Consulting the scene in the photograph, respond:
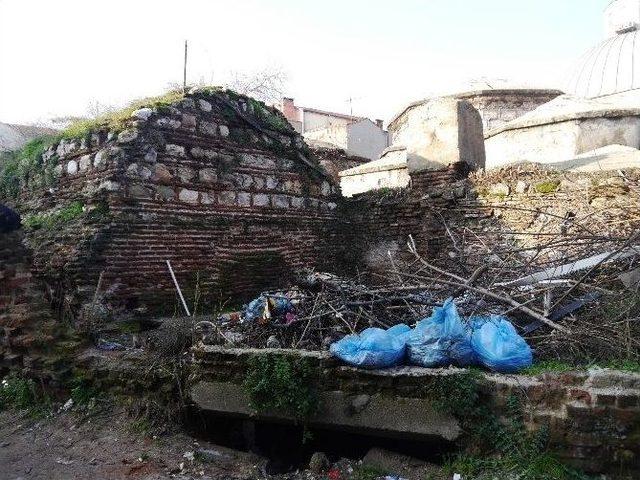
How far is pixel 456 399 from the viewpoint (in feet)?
10.1

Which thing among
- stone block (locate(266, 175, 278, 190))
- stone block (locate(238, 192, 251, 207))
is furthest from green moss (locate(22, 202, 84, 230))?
stone block (locate(266, 175, 278, 190))

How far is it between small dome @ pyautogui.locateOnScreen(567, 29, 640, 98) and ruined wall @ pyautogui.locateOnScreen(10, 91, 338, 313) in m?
11.9

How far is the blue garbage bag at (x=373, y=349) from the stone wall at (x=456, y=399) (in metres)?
0.07

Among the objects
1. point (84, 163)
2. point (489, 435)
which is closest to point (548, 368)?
point (489, 435)

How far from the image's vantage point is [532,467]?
2.88 m

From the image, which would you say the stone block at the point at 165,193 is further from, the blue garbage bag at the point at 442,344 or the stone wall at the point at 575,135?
the stone wall at the point at 575,135

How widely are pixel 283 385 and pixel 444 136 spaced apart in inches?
228

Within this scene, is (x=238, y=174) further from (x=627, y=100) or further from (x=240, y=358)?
(x=627, y=100)

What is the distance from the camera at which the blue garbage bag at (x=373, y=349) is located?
337 cm

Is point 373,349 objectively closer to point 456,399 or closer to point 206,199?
point 456,399

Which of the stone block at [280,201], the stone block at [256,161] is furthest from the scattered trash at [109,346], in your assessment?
the stone block at [280,201]

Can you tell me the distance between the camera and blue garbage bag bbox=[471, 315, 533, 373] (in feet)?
10.6

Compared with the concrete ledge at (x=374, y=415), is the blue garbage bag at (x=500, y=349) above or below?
above

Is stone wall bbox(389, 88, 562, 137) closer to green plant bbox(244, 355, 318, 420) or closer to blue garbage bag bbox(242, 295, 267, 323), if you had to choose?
blue garbage bag bbox(242, 295, 267, 323)
